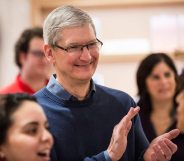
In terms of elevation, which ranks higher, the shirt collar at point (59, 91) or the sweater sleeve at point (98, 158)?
the shirt collar at point (59, 91)

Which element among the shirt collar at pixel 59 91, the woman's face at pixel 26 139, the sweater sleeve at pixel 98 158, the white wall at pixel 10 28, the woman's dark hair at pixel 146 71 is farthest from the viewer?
the white wall at pixel 10 28

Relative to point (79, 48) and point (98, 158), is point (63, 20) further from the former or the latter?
point (98, 158)

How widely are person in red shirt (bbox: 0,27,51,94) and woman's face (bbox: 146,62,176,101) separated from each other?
2.15 feet

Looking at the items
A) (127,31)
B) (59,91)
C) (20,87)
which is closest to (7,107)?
(59,91)

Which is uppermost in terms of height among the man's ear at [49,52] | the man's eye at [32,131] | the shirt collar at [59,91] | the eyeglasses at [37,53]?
the man's ear at [49,52]

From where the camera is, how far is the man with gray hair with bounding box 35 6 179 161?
58.4 inches

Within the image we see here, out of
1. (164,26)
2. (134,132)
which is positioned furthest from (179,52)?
(134,132)

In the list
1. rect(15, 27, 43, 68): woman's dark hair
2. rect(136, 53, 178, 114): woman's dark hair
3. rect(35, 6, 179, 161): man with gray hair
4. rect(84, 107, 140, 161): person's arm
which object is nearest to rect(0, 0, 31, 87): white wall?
rect(15, 27, 43, 68): woman's dark hair

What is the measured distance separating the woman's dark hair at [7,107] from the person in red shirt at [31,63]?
127 centimetres

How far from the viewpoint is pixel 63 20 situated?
150 cm

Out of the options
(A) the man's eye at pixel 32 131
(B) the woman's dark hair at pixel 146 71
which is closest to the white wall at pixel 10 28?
(B) the woman's dark hair at pixel 146 71

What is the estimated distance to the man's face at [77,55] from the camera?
1.49 m

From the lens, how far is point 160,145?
151 cm

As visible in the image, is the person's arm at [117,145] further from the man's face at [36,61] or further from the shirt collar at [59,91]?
the man's face at [36,61]
